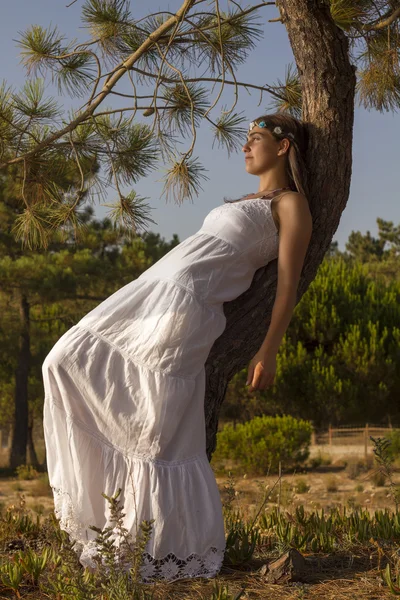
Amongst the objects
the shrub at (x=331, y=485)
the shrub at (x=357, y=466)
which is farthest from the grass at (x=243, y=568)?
the shrub at (x=357, y=466)

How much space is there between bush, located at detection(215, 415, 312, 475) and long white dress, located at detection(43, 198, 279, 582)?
1103 centimetres

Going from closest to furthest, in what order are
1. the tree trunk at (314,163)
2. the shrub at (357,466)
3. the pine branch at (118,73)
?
the tree trunk at (314,163)
the pine branch at (118,73)
the shrub at (357,466)

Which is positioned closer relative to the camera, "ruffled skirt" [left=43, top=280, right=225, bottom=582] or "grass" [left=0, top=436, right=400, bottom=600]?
"grass" [left=0, top=436, right=400, bottom=600]

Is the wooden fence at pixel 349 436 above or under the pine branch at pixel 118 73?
under

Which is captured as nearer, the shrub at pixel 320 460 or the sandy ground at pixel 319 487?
the sandy ground at pixel 319 487

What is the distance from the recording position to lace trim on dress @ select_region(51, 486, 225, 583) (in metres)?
2.21

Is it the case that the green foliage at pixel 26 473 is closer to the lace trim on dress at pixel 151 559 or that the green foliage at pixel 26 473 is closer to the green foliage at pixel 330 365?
the green foliage at pixel 330 365

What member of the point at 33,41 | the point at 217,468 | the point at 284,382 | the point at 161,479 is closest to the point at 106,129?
the point at 33,41

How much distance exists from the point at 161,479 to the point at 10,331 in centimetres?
1467

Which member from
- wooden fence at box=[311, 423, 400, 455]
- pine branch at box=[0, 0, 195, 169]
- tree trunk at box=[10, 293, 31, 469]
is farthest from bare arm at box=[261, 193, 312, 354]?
tree trunk at box=[10, 293, 31, 469]

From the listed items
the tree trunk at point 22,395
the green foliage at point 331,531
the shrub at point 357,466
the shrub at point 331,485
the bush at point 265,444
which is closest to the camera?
the green foliage at point 331,531

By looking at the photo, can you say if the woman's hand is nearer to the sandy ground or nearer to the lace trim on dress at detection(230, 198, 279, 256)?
the lace trim on dress at detection(230, 198, 279, 256)

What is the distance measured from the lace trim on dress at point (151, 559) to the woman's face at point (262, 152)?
138 centimetres

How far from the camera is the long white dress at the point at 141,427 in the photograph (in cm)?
223
